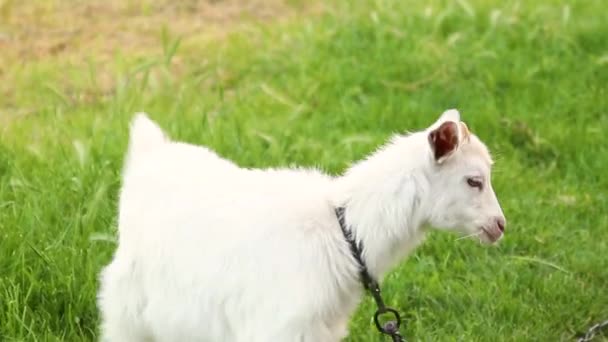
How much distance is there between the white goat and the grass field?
0.73 m

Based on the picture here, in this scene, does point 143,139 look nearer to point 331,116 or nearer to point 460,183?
point 460,183

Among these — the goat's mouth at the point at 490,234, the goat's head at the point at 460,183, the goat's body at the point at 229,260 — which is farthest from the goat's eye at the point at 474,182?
the goat's body at the point at 229,260

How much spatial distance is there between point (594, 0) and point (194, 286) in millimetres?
5419

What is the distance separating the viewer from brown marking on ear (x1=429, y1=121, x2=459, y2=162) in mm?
2994

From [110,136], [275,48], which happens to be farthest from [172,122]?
[275,48]

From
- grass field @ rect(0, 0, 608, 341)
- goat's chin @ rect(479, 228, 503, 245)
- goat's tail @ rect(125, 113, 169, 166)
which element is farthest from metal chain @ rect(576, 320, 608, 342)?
goat's tail @ rect(125, 113, 169, 166)

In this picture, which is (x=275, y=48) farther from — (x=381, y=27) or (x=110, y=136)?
(x=110, y=136)

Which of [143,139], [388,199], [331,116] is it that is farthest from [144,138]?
[331,116]

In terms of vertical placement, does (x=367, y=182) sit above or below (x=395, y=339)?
above

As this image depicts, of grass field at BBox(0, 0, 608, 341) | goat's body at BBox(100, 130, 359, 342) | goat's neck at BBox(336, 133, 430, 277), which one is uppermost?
goat's neck at BBox(336, 133, 430, 277)

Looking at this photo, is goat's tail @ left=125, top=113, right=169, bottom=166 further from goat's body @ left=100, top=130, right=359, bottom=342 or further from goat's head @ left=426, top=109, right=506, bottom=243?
goat's head @ left=426, top=109, right=506, bottom=243

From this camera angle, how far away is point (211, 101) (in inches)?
238

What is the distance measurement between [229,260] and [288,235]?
0.63 ft

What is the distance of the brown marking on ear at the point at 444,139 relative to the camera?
299cm
